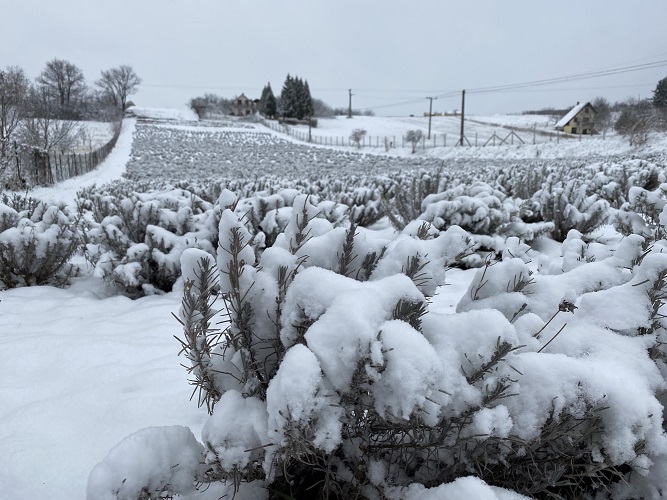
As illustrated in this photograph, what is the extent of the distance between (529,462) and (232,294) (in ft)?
3.20

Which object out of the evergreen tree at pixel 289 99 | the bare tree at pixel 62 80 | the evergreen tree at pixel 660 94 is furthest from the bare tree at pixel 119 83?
the evergreen tree at pixel 660 94

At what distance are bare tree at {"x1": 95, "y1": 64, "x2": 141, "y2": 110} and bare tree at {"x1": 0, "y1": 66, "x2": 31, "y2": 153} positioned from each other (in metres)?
64.5

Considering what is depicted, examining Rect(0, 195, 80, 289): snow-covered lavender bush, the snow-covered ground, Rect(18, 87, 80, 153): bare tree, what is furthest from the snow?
the snow-covered ground

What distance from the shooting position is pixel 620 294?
146 cm

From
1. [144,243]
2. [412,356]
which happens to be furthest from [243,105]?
[412,356]

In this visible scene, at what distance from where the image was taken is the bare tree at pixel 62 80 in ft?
216

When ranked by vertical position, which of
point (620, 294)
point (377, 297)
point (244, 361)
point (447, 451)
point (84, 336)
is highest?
point (377, 297)

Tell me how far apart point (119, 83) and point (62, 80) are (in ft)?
36.3

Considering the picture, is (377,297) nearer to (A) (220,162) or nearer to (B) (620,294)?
(B) (620,294)

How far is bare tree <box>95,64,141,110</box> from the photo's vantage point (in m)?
76.6

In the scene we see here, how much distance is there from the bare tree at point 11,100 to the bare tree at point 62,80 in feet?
175

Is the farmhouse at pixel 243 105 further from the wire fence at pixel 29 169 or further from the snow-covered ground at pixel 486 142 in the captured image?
the wire fence at pixel 29 169

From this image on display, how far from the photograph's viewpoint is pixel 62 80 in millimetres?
67188

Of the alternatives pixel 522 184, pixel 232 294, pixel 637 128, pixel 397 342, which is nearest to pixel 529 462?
pixel 397 342
